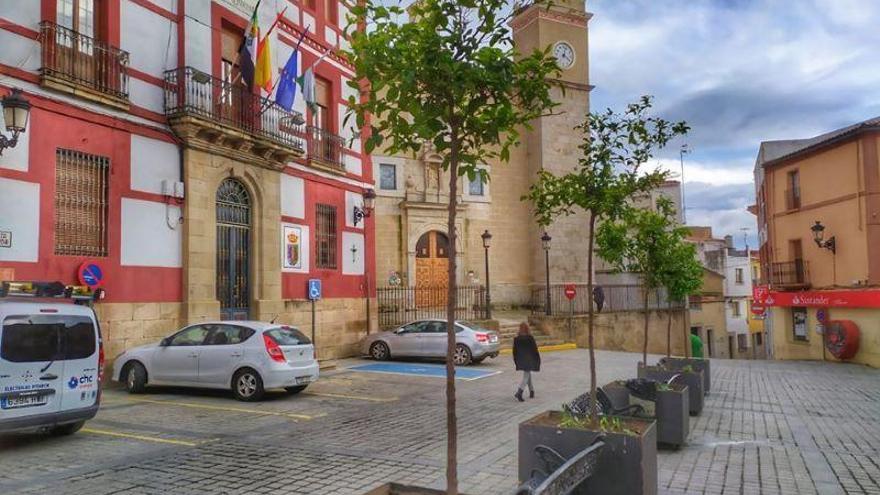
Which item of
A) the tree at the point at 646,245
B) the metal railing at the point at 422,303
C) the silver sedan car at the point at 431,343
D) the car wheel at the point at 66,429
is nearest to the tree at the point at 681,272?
the tree at the point at 646,245

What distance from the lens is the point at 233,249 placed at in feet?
50.5

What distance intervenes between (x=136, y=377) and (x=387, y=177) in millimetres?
16358

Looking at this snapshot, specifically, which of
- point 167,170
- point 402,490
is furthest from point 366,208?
point 402,490

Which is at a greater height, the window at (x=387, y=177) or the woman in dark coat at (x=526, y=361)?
the window at (x=387, y=177)

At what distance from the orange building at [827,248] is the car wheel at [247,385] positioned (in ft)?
68.3

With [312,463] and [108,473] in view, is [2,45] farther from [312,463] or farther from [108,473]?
[312,463]

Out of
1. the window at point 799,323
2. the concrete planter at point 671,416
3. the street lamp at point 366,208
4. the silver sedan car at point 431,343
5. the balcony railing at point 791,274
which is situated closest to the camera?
the concrete planter at point 671,416

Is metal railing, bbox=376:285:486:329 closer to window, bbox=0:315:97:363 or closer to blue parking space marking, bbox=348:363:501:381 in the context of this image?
blue parking space marking, bbox=348:363:501:381

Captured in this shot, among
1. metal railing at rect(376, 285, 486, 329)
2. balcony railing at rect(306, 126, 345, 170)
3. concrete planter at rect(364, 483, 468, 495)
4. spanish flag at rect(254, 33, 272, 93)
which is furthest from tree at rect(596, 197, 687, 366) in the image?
metal railing at rect(376, 285, 486, 329)

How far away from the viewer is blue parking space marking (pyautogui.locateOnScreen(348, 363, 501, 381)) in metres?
15.5

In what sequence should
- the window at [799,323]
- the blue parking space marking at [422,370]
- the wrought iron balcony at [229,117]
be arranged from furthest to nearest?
the window at [799,323], the blue parking space marking at [422,370], the wrought iron balcony at [229,117]

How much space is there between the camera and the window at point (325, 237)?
60.9 ft

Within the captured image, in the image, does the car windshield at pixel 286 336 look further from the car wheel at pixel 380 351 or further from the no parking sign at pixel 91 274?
the car wheel at pixel 380 351

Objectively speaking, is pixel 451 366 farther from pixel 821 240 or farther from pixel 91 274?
pixel 821 240
